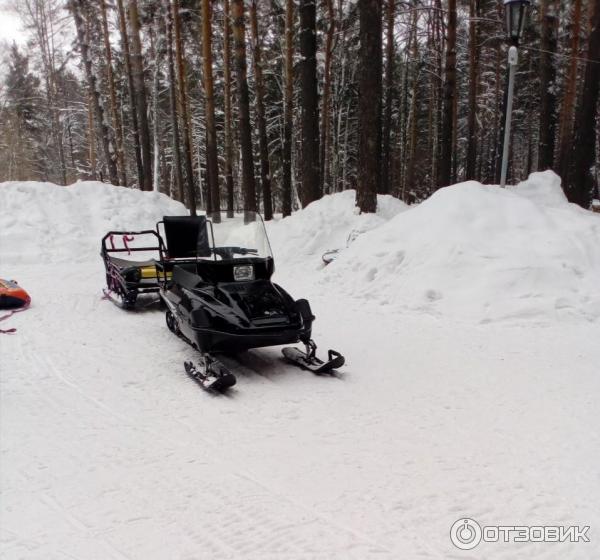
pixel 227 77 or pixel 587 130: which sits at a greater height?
pixel 227 77

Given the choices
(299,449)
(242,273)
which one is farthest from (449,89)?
(299,449)

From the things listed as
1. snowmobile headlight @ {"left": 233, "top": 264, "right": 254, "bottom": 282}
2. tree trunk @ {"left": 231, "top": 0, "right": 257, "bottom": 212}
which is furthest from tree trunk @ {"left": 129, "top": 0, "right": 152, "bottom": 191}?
snowmobile headlight @ {"left": 233, "top": 264, "right": 254, "bottom": 282}

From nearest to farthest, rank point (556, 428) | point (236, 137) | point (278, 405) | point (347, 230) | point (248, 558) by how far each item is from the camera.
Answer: point (248, 558), point (556, 428), point (278, 405), point (347, 230), point (236, 137)

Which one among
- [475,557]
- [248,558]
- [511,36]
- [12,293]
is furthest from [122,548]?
[511,36]

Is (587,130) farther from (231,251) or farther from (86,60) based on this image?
(86,60)

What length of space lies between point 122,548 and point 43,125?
127 feet

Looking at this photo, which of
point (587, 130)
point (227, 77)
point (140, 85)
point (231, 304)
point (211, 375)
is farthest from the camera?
point (140, 85)

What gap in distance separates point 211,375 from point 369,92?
8.32 m

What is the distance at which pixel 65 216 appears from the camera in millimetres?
14484

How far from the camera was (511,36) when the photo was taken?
869cm

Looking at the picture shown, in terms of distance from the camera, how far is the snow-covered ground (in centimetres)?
284

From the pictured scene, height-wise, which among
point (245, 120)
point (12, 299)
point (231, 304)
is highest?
point (245, 120)

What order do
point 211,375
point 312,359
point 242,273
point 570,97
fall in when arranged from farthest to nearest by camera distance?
point 570,97, point 242,273, point 312,359, point 211,375

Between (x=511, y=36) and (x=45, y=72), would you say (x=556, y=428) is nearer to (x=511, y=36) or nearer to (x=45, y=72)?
(x=511, y=36)
